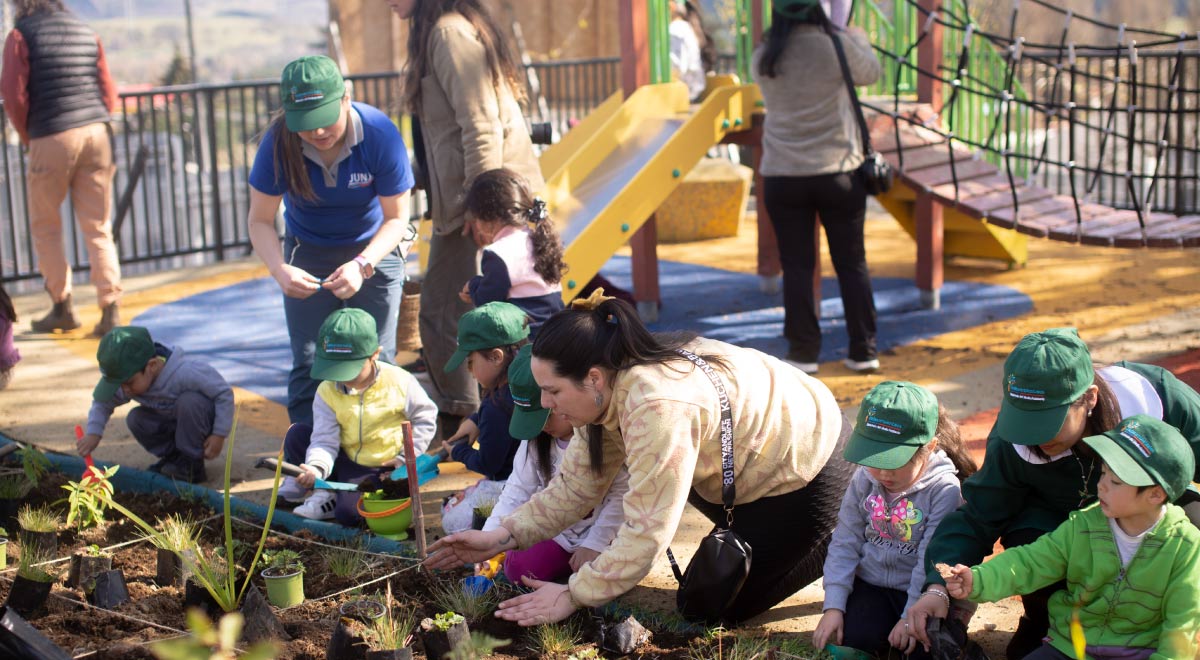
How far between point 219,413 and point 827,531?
2.65m

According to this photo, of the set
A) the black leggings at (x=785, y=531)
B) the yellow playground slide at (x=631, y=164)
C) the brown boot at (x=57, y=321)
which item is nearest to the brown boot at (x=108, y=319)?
the brown boot at (x=57, y=321)

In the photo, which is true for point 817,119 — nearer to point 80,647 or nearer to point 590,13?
point 80,647

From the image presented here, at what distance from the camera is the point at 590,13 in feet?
78.7

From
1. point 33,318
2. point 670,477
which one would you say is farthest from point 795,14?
point 33,318

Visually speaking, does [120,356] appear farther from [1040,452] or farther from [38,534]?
[1040,452]

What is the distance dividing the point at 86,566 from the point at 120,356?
3.96 feet

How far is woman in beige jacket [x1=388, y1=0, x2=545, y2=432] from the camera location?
5301 mm

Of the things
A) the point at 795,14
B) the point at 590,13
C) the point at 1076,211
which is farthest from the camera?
the point at 590,13

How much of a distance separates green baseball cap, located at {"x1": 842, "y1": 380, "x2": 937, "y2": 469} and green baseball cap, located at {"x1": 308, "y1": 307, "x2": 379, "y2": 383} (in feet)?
6.55

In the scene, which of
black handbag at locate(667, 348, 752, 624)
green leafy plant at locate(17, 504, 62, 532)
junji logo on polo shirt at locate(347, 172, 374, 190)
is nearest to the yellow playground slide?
junji logo on polo shirt at locate(347, 172, 374, 190)

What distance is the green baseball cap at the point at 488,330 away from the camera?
4.24m

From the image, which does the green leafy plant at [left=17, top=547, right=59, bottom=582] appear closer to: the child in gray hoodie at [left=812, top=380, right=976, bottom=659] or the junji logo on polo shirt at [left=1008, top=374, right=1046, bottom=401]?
the child in gray hoodie at [left=812, top=380, right=976, bottom=659]

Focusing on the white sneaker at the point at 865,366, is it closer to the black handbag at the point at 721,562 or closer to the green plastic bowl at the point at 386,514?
the green plastic bowl at the point at 386,514

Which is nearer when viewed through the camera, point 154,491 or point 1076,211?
point 154,491
